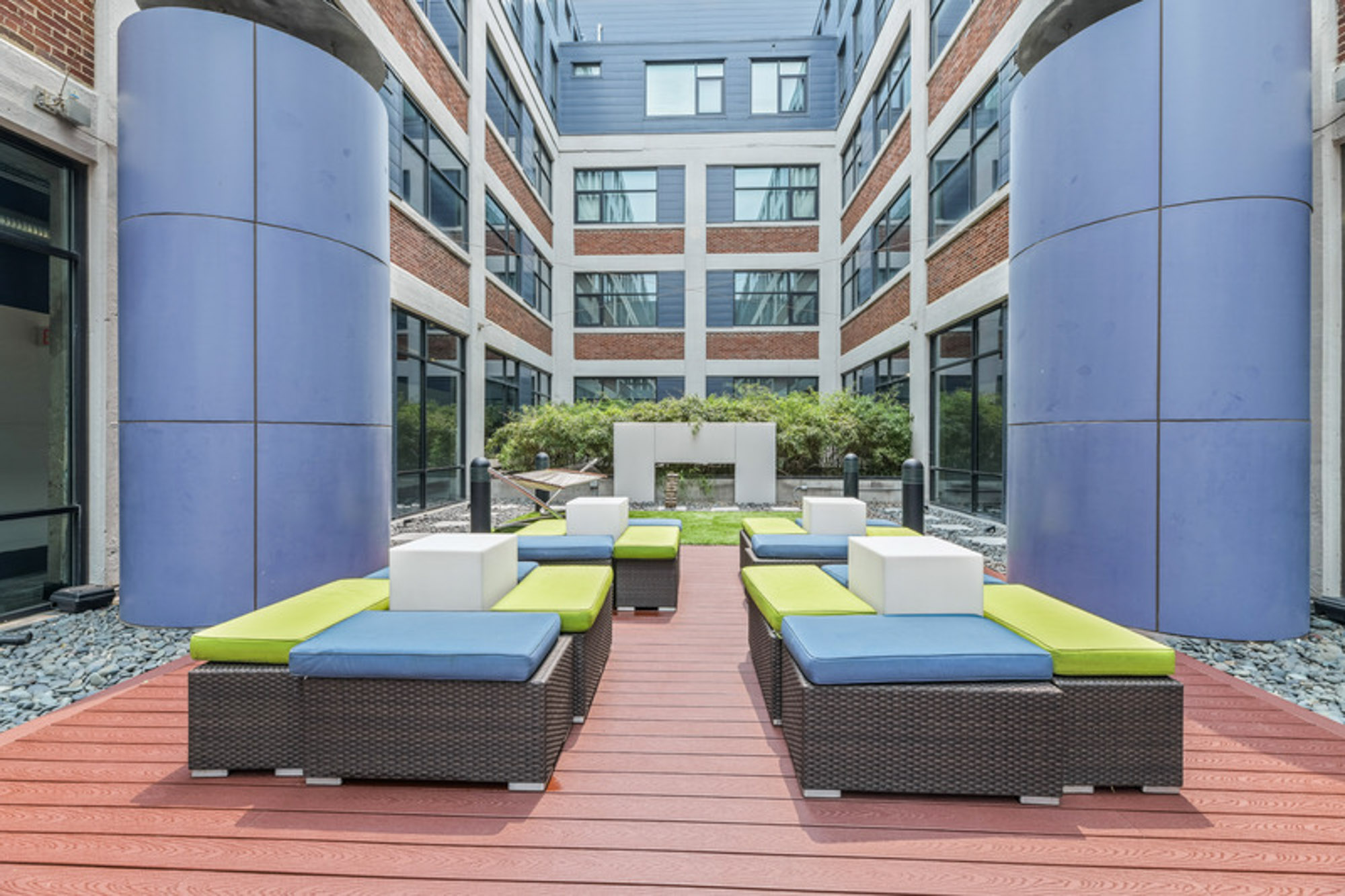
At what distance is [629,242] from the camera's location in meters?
22.4

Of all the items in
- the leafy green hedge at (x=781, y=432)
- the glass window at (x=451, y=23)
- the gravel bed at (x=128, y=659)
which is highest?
the glass window at (x=451, y=23)

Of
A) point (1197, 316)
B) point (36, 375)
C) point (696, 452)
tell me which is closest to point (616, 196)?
point (696, 452)

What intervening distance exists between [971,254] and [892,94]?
7.16 m

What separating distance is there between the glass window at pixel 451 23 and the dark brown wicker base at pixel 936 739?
13.7m

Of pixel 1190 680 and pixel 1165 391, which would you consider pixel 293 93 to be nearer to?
pixel 1165 391

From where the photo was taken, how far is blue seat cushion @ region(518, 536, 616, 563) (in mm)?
5609

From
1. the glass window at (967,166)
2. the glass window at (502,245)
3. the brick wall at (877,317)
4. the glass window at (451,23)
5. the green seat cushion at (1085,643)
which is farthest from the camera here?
the glass window at (502,245)

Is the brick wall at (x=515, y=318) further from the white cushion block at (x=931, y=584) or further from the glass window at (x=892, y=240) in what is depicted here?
the white cushion block at (x=931, y=584)

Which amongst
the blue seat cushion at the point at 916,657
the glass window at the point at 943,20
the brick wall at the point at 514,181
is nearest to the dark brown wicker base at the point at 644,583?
the blue seat cushion at the point at 916,657

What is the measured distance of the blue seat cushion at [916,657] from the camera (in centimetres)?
274

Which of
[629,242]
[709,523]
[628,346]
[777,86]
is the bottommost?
[709,523]

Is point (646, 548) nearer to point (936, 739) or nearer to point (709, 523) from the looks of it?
point (936, 739)

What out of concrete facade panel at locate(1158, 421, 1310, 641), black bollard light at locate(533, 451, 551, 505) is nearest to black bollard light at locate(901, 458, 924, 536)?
concrete facade panel at locate(1158, 421, 1310, 641)

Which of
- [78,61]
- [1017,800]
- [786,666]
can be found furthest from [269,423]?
[1017,800]
